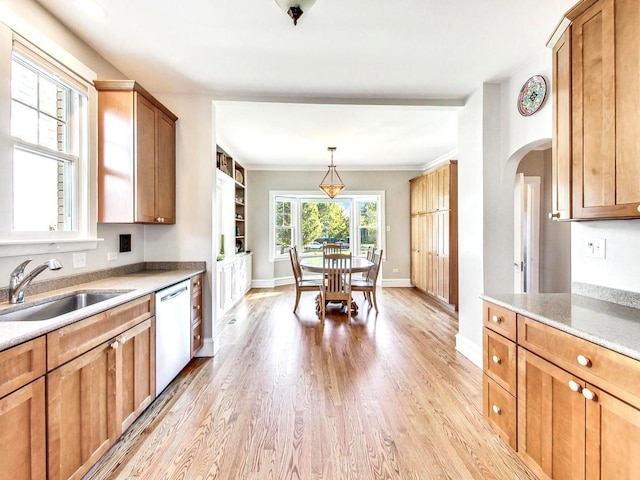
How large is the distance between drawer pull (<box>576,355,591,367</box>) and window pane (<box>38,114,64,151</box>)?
3.21 m

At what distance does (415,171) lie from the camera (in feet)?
21.9

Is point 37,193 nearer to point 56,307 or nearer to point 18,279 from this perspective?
point 18,279

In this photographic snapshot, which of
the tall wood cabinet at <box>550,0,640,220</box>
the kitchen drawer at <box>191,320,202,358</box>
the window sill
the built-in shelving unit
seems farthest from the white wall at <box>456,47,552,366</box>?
the built-in shelving unit

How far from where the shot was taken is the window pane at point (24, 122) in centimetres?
180

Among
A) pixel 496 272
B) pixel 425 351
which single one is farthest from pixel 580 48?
pixel 425 351

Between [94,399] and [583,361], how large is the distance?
7.40ft

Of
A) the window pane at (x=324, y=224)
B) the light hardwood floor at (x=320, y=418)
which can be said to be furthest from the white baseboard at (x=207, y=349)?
the window pane at (x=324, y=224)

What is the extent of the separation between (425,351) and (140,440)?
2564mm

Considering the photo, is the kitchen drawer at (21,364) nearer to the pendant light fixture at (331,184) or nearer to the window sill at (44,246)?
the window sill at (44,246)

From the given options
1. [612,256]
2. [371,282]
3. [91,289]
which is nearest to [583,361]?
[612,256]

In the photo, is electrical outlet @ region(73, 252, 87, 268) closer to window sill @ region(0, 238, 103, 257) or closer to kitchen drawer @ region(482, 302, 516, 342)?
window sill @ region(0, 238, 103, 257)

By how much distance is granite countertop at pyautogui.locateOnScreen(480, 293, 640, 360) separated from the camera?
1.12m

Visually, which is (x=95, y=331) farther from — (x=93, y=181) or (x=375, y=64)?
(x=375, y=64)

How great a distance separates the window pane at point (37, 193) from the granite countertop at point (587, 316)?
9.64 ft
